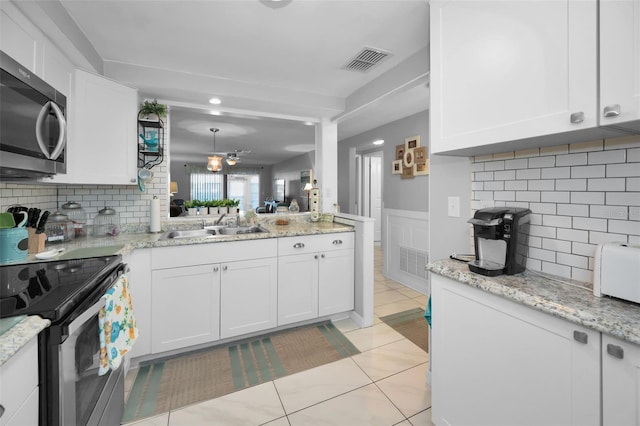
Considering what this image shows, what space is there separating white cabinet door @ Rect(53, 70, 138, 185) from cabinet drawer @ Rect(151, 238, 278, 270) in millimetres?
688

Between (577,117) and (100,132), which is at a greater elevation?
(100,132)

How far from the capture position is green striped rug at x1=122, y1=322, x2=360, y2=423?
5.82 ft

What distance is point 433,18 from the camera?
155 centimetres

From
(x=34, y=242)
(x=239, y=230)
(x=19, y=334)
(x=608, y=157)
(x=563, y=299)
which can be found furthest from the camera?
(x=239, y=230)

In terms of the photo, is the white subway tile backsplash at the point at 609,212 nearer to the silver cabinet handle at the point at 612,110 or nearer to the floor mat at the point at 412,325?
the silver cabinet handle at the point at 612,110

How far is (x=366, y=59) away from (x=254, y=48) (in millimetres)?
901

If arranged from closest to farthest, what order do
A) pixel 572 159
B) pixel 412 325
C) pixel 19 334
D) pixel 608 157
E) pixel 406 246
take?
pixel 19 334, pixel 608 157, pixel 572 159, pixel 412 325, pixel 406 246

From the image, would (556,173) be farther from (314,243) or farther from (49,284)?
(49,284)

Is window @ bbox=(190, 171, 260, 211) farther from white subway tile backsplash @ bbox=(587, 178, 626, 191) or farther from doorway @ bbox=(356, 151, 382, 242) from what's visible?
white subway tile backsplash @ bbox=(587, 178, 626, 191)

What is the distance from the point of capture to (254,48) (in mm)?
2176

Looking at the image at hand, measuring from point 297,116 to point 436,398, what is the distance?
291 centimetres

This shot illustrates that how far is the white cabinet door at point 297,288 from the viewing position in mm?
2484

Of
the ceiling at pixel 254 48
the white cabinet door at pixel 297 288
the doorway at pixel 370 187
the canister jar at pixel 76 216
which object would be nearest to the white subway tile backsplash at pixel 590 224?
the ceiling at pixel 254 48

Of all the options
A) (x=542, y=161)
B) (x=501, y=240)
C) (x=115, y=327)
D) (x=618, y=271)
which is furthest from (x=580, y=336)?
(x=115, y=327)
